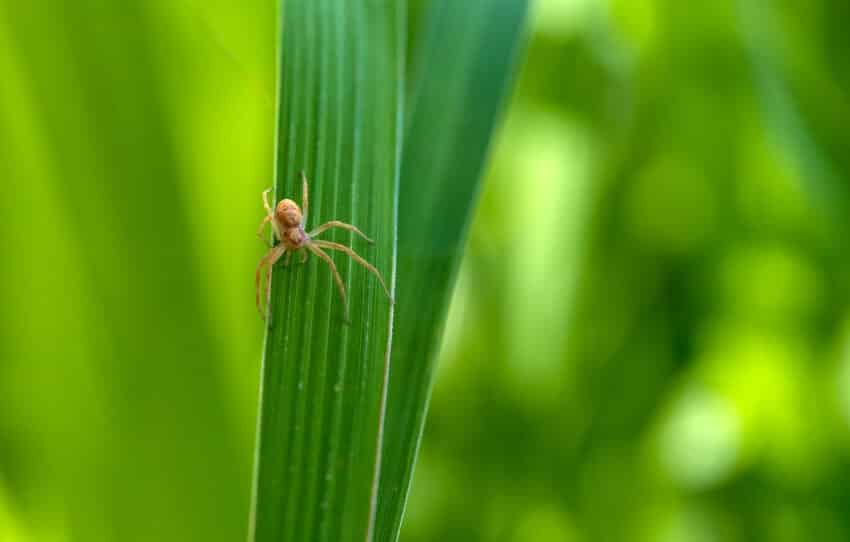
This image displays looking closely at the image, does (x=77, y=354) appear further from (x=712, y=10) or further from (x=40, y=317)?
(x=712, y=10)

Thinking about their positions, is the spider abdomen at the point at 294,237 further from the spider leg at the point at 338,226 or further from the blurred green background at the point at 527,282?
the blurred green background at the point at 527,282

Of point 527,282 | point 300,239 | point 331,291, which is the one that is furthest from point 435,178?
point 527,282

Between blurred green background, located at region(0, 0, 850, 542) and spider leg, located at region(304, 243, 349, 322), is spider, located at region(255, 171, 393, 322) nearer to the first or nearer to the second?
spider leg, located at region(304, 243, 349, 322)

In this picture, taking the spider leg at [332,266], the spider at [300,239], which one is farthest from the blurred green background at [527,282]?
the spider leg at [332,266]

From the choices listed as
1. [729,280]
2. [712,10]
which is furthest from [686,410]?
[712,10]

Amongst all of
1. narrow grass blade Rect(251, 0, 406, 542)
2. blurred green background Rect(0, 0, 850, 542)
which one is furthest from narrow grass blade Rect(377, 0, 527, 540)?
blurred green background Rect(0, 0, 850, 542)

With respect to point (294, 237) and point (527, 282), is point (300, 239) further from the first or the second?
point (527, 282)

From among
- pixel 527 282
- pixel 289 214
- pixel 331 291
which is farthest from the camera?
pixel 527 282
